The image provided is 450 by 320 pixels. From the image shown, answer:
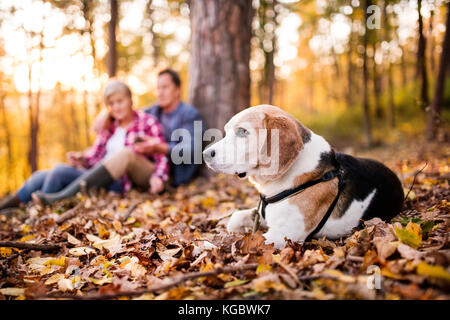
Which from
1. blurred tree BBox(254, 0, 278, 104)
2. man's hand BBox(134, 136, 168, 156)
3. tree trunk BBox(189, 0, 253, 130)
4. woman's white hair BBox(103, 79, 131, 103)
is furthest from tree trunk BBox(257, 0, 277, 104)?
woman's white hair BBox(103, 79, 131, 103)

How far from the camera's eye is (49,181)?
5.43 meters

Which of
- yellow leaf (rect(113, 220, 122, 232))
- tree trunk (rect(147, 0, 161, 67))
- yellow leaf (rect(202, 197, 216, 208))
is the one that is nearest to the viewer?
yellow leaf (rect(113, 220, 122, 232))

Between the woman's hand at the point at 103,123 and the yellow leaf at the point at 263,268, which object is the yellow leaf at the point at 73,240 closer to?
the yellow leaf at the point at 263,268

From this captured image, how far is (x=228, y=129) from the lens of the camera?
3.06m

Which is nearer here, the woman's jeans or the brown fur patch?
the brown fur patch

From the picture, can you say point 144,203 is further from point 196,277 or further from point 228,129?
point 196,277

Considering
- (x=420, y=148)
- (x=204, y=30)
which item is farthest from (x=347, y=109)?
(x=204, y=30)

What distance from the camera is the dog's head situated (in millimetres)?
2715

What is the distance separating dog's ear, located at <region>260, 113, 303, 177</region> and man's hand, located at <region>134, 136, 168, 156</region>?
3.31 m

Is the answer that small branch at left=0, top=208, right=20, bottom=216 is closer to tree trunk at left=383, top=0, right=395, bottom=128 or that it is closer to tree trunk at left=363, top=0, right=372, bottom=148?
tree trunk at left=363, top=0, right=372, bottom=148

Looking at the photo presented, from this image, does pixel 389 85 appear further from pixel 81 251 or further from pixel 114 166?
pixel 81 251

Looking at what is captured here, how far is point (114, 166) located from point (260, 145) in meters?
3.45
